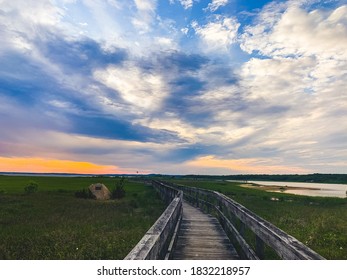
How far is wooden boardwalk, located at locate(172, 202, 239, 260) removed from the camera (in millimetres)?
6707

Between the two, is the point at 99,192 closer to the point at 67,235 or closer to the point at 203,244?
the point at 67,235

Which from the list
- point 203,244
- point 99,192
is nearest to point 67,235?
point 203,244

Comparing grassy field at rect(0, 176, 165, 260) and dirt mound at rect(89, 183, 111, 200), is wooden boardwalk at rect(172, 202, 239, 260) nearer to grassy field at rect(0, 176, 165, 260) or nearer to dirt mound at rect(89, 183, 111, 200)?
grassy field at rect(0, 176, 165, 260)

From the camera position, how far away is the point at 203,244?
25.6 feet

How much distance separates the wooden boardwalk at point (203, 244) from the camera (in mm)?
6707

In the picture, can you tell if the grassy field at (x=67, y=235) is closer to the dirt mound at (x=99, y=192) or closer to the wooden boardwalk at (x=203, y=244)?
the wooden boardwalk at (x=203, y=244)

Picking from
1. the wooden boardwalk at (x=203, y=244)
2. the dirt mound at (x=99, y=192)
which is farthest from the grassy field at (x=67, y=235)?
the dirt mound at (x=99, y=192)

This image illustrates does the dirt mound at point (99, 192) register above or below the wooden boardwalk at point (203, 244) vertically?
above

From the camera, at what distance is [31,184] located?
32.8 m

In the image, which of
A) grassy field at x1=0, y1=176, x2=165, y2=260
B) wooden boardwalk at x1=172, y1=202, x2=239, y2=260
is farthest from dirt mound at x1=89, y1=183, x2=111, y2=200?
wooden boardwalk at x1=172, y1=202, x2=239, y2=260

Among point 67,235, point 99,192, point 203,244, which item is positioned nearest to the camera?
point 203,244

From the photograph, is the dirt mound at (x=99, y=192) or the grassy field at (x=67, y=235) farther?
the dirt mound at (x=99, y=192)

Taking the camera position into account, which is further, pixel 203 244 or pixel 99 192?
pixel 99 192
